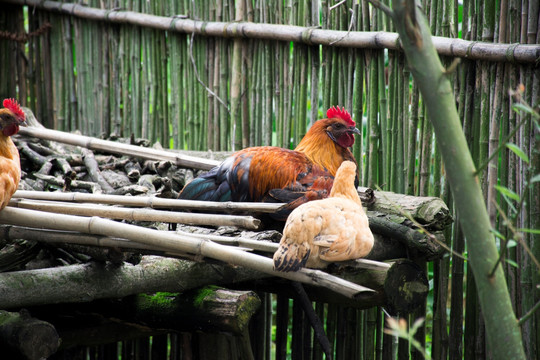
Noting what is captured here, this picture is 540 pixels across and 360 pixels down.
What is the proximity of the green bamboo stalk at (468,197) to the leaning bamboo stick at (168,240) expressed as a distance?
642mm

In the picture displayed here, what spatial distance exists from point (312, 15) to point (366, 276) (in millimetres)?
2220

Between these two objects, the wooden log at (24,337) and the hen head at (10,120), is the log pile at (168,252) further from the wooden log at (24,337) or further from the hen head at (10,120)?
the hen head at (10,120)

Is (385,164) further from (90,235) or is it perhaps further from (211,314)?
(90,235)

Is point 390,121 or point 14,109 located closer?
point 14,109

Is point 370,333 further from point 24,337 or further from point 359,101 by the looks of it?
point 24,337

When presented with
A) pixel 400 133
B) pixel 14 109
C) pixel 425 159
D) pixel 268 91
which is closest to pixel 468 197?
pixel 14 109

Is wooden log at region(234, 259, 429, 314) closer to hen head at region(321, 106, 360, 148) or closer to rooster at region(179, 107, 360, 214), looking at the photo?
rooster at region(179, 107, 360, 214)

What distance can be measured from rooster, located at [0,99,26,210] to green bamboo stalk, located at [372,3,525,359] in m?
1.82

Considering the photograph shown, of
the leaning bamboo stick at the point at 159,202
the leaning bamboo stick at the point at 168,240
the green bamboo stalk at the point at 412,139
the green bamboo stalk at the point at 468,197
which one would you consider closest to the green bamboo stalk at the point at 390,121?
the green bamboo stalk at the point at 412,139

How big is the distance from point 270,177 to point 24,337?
146 cm

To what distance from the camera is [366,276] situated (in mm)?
3100

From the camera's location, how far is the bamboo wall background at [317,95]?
144 inches

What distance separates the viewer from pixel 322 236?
2443 mm

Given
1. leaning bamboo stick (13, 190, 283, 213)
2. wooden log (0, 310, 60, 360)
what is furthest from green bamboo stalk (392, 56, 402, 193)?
wooden log (0, 310, 60, 360)
